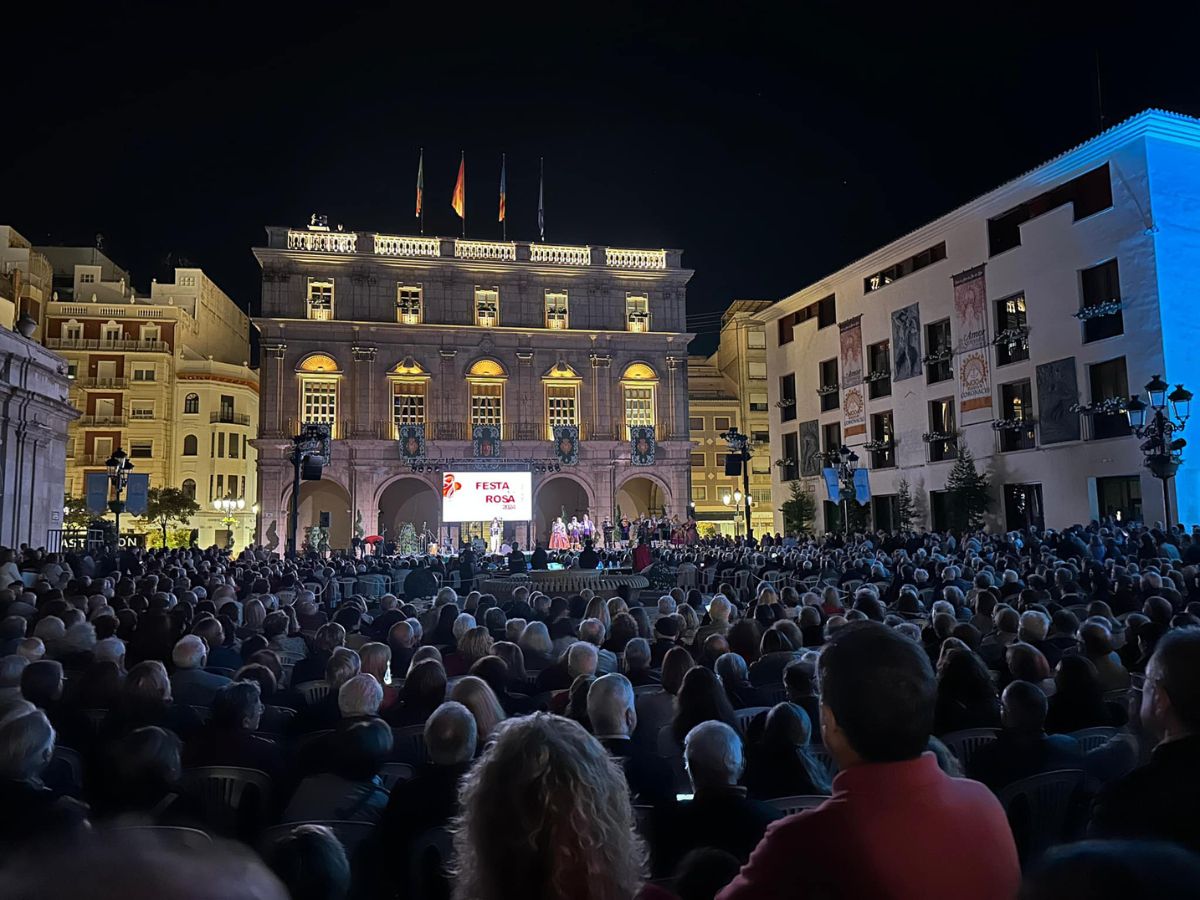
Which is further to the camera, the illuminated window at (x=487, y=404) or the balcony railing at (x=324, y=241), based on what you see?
the illuminated window at (x=487, y=404)

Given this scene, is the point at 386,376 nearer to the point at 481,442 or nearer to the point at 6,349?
the point at 481,442

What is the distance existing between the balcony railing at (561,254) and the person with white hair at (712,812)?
37429mm

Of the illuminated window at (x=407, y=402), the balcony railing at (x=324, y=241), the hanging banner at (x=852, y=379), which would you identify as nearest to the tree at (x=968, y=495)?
Answer: the hanging banner at (x=852, y=379)

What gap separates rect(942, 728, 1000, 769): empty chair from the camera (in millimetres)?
4375

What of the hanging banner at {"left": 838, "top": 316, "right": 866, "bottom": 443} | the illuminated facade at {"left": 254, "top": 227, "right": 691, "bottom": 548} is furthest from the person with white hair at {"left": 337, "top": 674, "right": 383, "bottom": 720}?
the hanging banner at {"left": 838, "top": 316, "right": 866, "bottom": 443}

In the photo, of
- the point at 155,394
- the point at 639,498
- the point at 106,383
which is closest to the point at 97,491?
the point at 155,394

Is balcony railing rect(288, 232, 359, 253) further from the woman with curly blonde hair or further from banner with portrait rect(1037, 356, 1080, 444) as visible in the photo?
the woman with curly blonde hair

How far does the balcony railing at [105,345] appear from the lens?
42750mm

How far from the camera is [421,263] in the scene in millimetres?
37594

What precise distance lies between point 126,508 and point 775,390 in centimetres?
3066

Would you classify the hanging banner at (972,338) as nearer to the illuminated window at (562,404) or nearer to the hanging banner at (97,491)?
the illuminated window at (562,404)

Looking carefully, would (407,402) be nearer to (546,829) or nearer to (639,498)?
(639,498)

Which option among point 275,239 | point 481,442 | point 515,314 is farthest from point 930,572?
point 275,239

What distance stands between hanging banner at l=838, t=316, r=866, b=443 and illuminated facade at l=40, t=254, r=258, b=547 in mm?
32234
